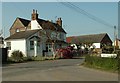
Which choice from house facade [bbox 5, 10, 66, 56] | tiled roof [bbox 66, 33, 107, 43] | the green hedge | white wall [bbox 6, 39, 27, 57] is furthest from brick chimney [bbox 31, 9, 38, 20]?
the green hedge

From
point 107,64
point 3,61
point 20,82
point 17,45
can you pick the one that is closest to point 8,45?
point 17,45

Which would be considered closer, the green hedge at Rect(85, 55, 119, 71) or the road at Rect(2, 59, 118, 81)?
the road at Rect(2, 59, 118, 81)

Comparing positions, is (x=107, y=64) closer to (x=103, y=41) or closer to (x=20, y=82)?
(x=20, y=82)

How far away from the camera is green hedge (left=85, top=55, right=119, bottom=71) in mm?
21062

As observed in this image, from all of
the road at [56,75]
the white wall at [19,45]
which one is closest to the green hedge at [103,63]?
the road at [56,75]

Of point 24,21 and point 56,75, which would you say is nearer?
point 56,75

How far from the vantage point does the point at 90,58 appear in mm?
26000

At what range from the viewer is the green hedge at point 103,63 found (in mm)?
21062

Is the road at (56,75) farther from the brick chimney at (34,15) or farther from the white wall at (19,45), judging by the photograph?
the brick chimney at (34,15)

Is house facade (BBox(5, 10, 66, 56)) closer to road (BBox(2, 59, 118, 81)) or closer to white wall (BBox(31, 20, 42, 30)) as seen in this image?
white wall (BBox(31, 20, 42, 30))

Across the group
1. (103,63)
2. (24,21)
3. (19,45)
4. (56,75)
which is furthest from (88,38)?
(56,75)

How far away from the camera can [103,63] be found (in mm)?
23000

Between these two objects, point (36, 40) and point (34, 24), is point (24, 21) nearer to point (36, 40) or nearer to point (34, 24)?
point (34, 24)

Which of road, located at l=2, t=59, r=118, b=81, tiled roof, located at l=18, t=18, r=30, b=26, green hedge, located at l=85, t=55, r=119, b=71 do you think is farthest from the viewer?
tiled roof, located at l=18, t=18, r=30, b=26
